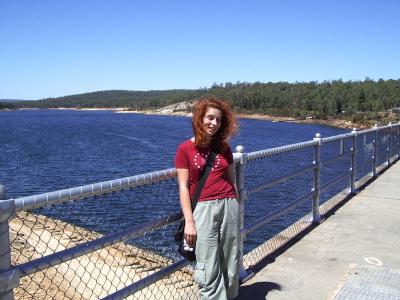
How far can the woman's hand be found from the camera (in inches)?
127

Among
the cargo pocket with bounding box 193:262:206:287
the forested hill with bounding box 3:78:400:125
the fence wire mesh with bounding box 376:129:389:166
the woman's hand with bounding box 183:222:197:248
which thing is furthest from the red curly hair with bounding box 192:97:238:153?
the forested hill with bounding box 3:78:400:125

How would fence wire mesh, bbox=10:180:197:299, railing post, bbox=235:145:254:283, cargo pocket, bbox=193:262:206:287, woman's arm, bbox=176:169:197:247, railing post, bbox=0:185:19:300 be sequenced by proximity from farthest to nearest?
fence wire mesh, bbox=10:180:197:299
railing post, bbox=235:145:254:283
cargo pocket, bbox=193:262:206:287
woman's arm, bbox=176:169:197:247
railing post, bbox=0:185:19:300

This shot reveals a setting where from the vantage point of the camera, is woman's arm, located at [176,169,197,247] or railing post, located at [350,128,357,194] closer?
woman's arm, located at [176,169,197,247]

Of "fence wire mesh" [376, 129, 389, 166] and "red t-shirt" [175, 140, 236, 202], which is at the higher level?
"red t-shirt" [175, 140, 236, 202]

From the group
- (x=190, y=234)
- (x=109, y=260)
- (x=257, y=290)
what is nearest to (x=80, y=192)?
(x=190, y=234)

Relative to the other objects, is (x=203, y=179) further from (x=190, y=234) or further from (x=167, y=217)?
(x=167, y=217)

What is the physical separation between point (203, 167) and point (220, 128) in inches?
13.7

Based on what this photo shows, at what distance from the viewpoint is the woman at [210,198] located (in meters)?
3.22

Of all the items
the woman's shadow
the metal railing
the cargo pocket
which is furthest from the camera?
the woman's shadow

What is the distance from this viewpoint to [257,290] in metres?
4.47

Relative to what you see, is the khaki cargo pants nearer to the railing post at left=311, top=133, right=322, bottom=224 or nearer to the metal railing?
the metal railing

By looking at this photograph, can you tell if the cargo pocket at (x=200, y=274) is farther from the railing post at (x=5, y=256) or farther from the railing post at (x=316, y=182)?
the railing post at (x=316, y=182)

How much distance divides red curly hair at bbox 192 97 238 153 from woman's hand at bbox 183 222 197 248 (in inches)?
21.4

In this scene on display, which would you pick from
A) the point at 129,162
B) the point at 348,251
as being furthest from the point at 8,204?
the point at 129,162
